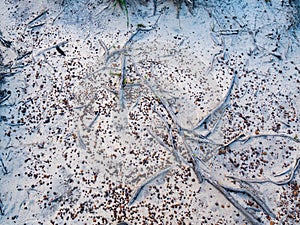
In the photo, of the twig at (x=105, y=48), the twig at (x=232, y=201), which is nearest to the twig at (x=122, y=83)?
the twig at (x=105, y=48)

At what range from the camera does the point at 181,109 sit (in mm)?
2664

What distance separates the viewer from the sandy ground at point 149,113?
7.63 feet

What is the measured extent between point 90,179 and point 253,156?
116 centimetres

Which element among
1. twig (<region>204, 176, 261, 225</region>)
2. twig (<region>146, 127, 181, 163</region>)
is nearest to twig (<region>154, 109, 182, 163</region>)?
twig (<region>146, 127, 181, 163</region>)

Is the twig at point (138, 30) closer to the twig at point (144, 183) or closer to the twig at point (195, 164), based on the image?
the twig at point (195, 164)

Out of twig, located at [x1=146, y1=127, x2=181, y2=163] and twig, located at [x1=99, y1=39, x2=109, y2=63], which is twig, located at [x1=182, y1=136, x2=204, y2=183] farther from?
twig, located at [x1=99, y1=39, x2=109, y2=63]

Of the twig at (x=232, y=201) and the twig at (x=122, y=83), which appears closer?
the twig at (x=232, y=201)

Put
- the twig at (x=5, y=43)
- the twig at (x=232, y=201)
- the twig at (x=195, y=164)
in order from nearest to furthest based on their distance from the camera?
the twig at (x=232, y=201) < the twig at (x=195, y=164) < the twig at (x=5, y=43)

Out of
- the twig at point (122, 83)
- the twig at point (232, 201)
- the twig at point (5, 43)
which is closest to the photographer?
the twig at point (232, 201)

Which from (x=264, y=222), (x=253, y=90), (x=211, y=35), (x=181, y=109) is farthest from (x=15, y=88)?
(x=264, y=222)

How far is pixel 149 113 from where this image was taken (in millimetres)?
2654

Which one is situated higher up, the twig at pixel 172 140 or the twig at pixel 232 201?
the twig at pixel 172 140

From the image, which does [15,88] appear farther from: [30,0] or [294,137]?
[294,137]

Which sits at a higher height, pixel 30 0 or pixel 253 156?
pixel 30 0
